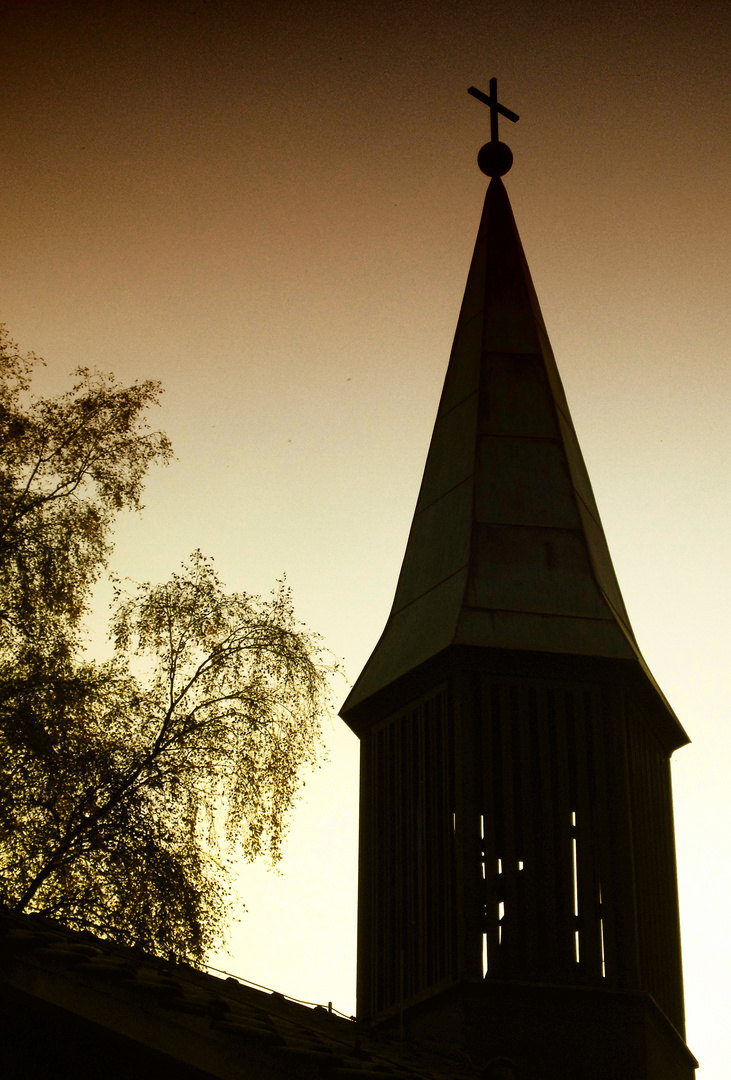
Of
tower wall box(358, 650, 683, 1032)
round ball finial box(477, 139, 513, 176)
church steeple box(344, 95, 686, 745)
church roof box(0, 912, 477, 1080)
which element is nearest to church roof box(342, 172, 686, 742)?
A: church steeple box(344, 95, 686, 745)

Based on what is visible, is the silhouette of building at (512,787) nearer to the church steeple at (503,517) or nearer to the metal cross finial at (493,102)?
the church steeple at (503,517)

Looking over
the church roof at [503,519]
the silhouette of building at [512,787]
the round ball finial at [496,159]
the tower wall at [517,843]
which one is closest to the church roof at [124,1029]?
the silhouette of building at [512,787]

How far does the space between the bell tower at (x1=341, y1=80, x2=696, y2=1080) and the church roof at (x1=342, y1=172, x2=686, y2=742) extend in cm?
3

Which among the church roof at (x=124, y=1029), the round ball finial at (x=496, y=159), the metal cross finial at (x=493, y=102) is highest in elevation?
the metal cross finial at (x=493, y=102)

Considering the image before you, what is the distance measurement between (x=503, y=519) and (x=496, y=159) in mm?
5945

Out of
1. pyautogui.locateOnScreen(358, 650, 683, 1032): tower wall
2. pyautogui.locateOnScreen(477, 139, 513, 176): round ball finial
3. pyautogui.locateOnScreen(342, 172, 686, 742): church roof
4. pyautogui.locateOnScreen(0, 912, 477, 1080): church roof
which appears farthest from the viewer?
pyautogui.locateOnScreen(477, 139, 513, 176): round ball finial

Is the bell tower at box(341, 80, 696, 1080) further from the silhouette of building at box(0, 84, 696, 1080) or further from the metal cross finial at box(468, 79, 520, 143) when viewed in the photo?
the metal cross finial at box(468, 79, 520, 143)

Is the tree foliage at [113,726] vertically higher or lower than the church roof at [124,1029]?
higher

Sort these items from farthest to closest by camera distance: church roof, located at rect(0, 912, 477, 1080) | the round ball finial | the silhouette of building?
the round ball finial → the silhouette of building → church roof, located at rect(0, 912, 477, 1080)

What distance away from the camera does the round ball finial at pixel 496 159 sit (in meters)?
19.1

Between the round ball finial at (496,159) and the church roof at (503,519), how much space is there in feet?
4.74

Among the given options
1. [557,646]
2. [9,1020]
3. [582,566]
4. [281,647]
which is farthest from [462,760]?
[9,1020]

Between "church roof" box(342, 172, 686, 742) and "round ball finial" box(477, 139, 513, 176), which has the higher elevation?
"round ball finial" box(477, 139, 513, 176)

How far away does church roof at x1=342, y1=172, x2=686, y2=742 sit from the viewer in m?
14.6
